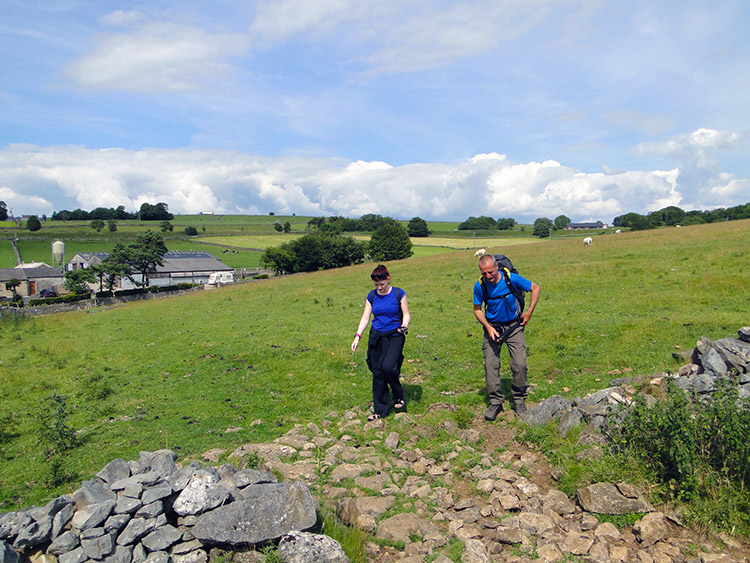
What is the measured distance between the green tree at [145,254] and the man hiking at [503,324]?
76.0m

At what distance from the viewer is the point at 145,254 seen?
74.8 meters

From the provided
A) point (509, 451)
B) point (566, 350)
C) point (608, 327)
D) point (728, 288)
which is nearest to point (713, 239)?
point (728, 288)

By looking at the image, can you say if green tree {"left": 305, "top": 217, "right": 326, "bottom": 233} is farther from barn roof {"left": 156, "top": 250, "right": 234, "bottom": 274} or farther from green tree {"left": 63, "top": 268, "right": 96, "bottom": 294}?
green tree {"left": 63, "top": 268, "right": 96, "bottom": 294}

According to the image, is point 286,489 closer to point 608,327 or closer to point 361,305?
point 608,327

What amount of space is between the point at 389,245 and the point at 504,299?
83237 mm

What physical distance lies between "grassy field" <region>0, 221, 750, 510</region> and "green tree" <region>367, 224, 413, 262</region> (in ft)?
210

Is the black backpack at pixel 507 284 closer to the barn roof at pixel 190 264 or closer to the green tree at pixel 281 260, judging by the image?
the green tree at pixel 281 260

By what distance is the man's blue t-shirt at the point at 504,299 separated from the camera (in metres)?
8.10

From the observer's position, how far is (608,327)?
45.6ft

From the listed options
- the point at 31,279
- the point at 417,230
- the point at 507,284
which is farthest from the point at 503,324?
the point at 417,230

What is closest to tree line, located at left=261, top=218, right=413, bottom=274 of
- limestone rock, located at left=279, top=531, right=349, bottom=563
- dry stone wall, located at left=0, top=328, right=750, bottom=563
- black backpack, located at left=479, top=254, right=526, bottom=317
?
black backpack, located at left=479, top=254, right=526, bottom=317

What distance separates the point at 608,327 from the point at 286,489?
1185 centimetres

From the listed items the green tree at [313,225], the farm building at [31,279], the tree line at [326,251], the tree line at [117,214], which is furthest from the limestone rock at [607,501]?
the tree line at [117,214]

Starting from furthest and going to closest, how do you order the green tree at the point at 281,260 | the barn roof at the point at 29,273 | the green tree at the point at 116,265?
the green tree at the point at 281,260 < the barn roof at the point at 29,273 < the green tree at the point at 116,265
